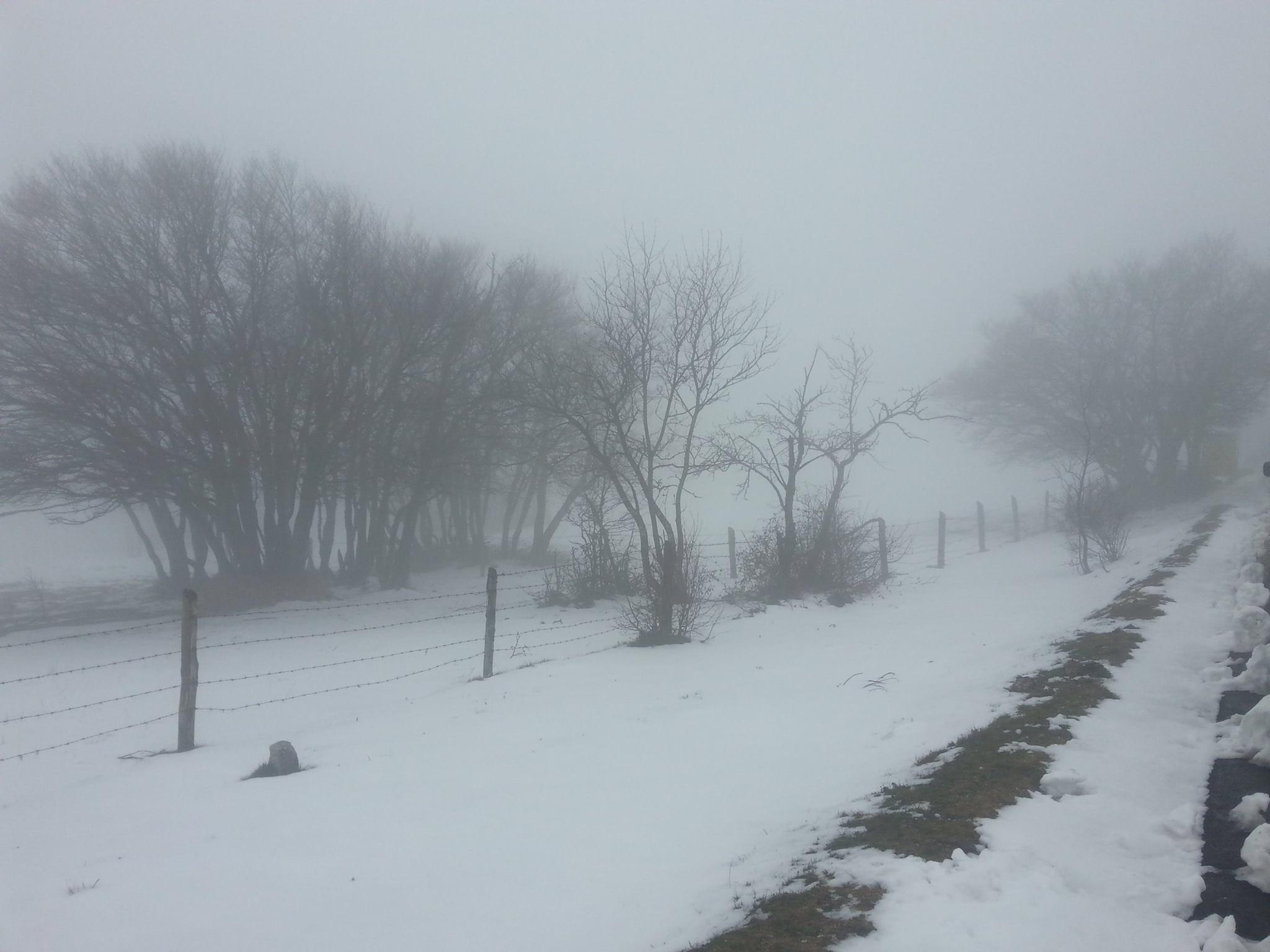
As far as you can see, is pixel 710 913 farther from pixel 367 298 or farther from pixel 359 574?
pixel 359 574

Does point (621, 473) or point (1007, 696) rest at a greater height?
point (621, 473)

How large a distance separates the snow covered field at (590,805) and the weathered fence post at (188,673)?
0.94 feet

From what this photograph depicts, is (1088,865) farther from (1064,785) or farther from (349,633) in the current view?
(349,633)

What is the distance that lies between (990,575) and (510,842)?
18.8 m

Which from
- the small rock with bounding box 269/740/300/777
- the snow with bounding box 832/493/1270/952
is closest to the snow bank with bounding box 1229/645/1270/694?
the snow with bounding box 832/493/1270/952

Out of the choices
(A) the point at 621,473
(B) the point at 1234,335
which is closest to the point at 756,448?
(A) the point at 621,473

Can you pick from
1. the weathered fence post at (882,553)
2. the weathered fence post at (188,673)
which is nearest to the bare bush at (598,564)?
the weathered fence post at (882,553)

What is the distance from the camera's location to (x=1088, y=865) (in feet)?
13.1

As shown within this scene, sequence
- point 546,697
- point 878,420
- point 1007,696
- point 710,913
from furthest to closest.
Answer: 1. point 878,420
2. point 546,697
3. point 1007,696
4. point 710,913

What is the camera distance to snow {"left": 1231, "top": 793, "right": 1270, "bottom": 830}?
4273 millimetres

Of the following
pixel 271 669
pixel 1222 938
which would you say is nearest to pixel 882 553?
pixel 271 669

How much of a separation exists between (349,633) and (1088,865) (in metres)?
16.2

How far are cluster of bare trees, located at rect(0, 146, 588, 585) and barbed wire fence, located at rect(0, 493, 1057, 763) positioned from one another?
3.23 metres

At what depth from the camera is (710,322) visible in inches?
603
